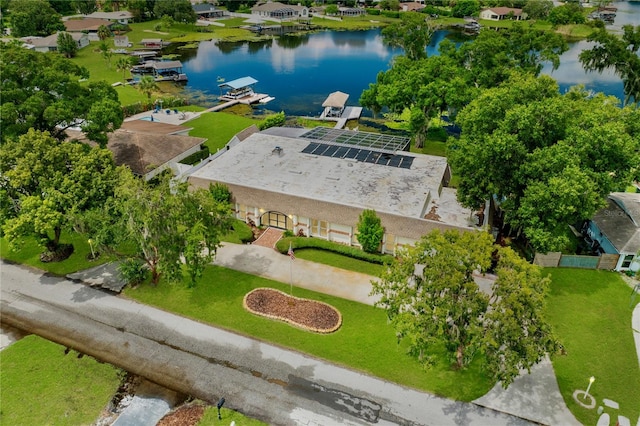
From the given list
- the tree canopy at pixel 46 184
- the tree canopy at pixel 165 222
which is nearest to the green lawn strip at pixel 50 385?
the tree canopy at pixel 165 222

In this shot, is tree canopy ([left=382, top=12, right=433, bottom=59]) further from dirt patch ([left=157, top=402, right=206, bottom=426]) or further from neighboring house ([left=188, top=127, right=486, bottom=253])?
dirt patch ([left=157, top=402, right=206, bottom=426])

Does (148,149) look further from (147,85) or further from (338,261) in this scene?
(147,85)

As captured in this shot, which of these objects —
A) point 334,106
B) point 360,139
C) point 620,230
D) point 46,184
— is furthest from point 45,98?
point 620,230

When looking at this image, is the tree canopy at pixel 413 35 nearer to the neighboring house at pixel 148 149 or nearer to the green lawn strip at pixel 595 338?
the neighboring house at pixel 148 149

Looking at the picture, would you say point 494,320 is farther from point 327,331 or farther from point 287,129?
point 287,129

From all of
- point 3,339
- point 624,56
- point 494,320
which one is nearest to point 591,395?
point 494,320

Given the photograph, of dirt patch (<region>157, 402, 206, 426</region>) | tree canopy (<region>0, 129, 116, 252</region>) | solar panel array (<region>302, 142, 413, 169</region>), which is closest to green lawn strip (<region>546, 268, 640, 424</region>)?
solar panel array (<region>302, 142, 413, 169</region>)

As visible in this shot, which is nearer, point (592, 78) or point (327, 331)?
point (327, 331)

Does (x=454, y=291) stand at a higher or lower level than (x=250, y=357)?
higher
